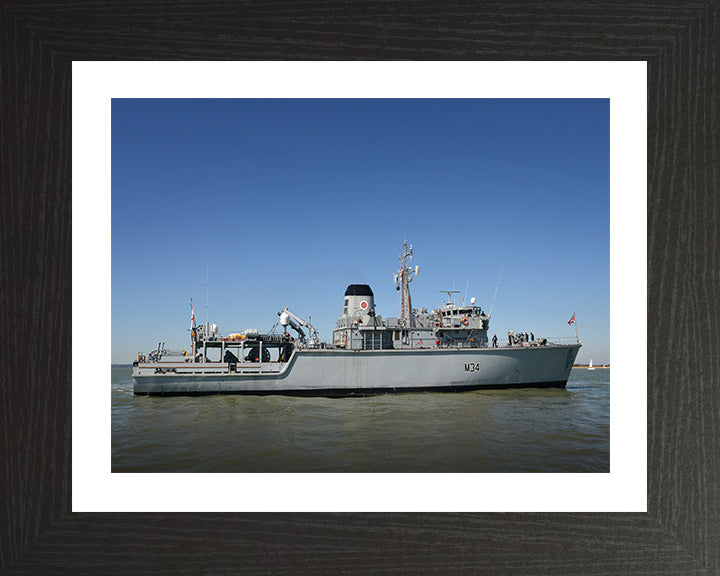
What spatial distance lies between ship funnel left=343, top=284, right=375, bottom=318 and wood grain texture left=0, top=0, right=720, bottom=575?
10924mm

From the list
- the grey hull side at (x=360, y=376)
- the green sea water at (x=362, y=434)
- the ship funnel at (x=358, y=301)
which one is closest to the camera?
the green sea water at (x=362, y=434)

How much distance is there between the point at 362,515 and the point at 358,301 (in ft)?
36.9

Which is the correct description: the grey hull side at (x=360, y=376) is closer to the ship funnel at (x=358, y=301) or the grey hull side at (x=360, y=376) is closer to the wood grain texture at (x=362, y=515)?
the ship funnel at (x=358, y=301)

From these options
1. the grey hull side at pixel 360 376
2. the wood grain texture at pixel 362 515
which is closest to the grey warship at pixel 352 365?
the grey hull side at pixel 360 376

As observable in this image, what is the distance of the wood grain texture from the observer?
2.71 m

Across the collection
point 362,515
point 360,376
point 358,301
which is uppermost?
point 358,301

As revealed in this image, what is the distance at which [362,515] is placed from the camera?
9.06 feet

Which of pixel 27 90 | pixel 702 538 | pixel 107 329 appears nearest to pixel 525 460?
pixel 702 538

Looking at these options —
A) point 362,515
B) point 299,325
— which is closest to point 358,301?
point 299,325

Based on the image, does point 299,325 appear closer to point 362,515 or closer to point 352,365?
point 352,365

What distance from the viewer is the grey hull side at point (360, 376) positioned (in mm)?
10773

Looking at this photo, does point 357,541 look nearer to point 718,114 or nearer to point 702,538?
point 702,538

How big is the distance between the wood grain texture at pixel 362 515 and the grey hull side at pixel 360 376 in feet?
27.0

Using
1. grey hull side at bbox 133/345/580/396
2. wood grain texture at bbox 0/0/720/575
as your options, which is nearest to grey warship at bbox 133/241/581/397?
grey hull side at bbox 133/345/580/396
